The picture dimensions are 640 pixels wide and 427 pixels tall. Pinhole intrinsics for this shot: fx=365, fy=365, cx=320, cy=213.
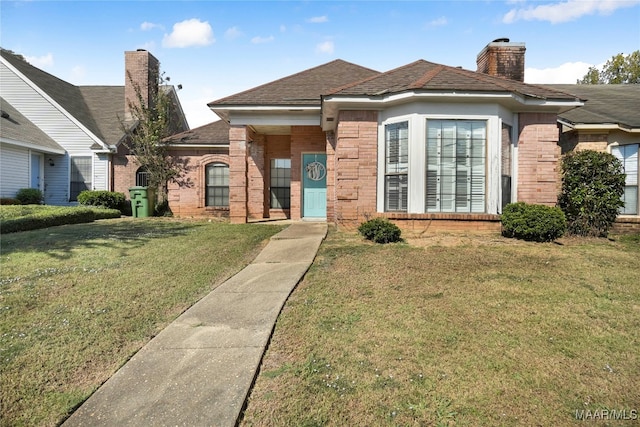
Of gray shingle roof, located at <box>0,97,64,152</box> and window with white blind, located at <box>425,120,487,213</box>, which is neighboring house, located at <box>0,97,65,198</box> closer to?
gray shingle roof, located at <box>0,97,64,152</box>

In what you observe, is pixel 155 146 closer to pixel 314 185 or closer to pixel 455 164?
pixel 314 185

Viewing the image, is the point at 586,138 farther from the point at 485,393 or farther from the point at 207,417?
the point at 207,417

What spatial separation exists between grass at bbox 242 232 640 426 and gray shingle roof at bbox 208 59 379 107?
7.62 meters

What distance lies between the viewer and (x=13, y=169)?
15891mm

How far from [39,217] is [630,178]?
1815cm

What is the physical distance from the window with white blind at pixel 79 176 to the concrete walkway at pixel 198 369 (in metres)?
16.2

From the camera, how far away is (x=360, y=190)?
9820 millimetres

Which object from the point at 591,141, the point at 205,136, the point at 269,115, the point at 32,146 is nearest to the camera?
the point at 591,141

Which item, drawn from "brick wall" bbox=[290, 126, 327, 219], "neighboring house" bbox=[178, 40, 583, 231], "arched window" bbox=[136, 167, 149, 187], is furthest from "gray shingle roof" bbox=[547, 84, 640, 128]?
"arched window" bbox=[136, 167, 149, 187]

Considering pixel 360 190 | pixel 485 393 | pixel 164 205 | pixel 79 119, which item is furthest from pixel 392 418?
pixel 79 119

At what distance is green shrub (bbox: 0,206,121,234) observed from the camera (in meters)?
10.3

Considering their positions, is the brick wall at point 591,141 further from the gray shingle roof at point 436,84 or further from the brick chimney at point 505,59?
the brick chimney at point 505,59

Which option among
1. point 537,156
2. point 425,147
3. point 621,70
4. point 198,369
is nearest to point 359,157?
point 425,147

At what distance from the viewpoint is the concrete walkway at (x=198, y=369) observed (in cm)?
265
